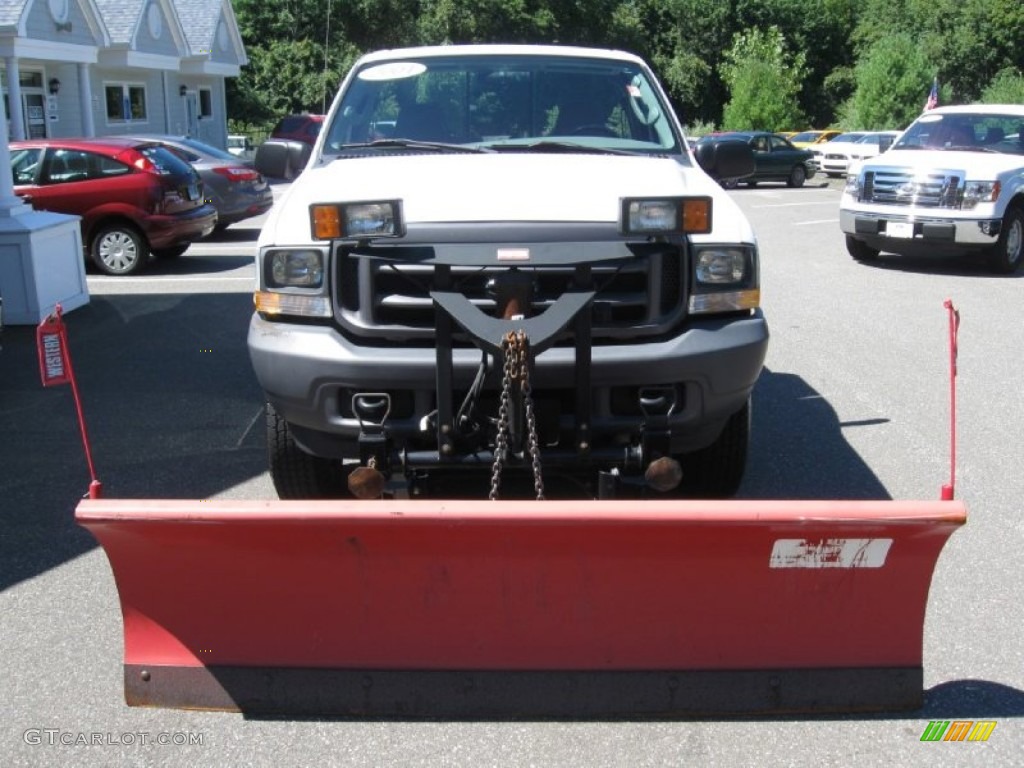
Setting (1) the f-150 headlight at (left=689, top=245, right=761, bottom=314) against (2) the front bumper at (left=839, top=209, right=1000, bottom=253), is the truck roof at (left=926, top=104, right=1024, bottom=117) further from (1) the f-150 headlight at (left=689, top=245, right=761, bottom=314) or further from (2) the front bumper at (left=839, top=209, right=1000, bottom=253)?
(1) the f-150 headlight at (left=689, top=245, right=761, bottom=314)

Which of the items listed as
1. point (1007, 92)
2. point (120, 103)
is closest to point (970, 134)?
point (120, 103)

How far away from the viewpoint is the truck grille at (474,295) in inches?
162

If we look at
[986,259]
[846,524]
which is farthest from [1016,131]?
[846,524]

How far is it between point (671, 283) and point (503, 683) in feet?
5.32

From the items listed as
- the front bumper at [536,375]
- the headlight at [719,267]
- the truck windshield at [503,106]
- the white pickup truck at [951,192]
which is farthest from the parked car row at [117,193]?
the headlight at [719,267]

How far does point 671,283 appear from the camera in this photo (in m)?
4.27

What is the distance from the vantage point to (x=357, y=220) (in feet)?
13.1

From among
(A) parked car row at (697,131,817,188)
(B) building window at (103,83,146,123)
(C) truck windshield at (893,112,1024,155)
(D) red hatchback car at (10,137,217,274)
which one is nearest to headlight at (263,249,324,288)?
(D) red hatchback car at (10,137,217,274)

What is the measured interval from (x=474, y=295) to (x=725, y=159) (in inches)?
→ 90.7

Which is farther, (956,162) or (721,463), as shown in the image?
(956,162)

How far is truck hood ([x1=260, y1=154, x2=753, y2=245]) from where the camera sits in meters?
4.18

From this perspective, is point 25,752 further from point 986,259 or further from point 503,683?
point 986,259

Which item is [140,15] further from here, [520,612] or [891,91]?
[520,612]

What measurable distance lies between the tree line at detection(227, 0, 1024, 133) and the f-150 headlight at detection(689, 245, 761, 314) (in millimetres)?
35081
